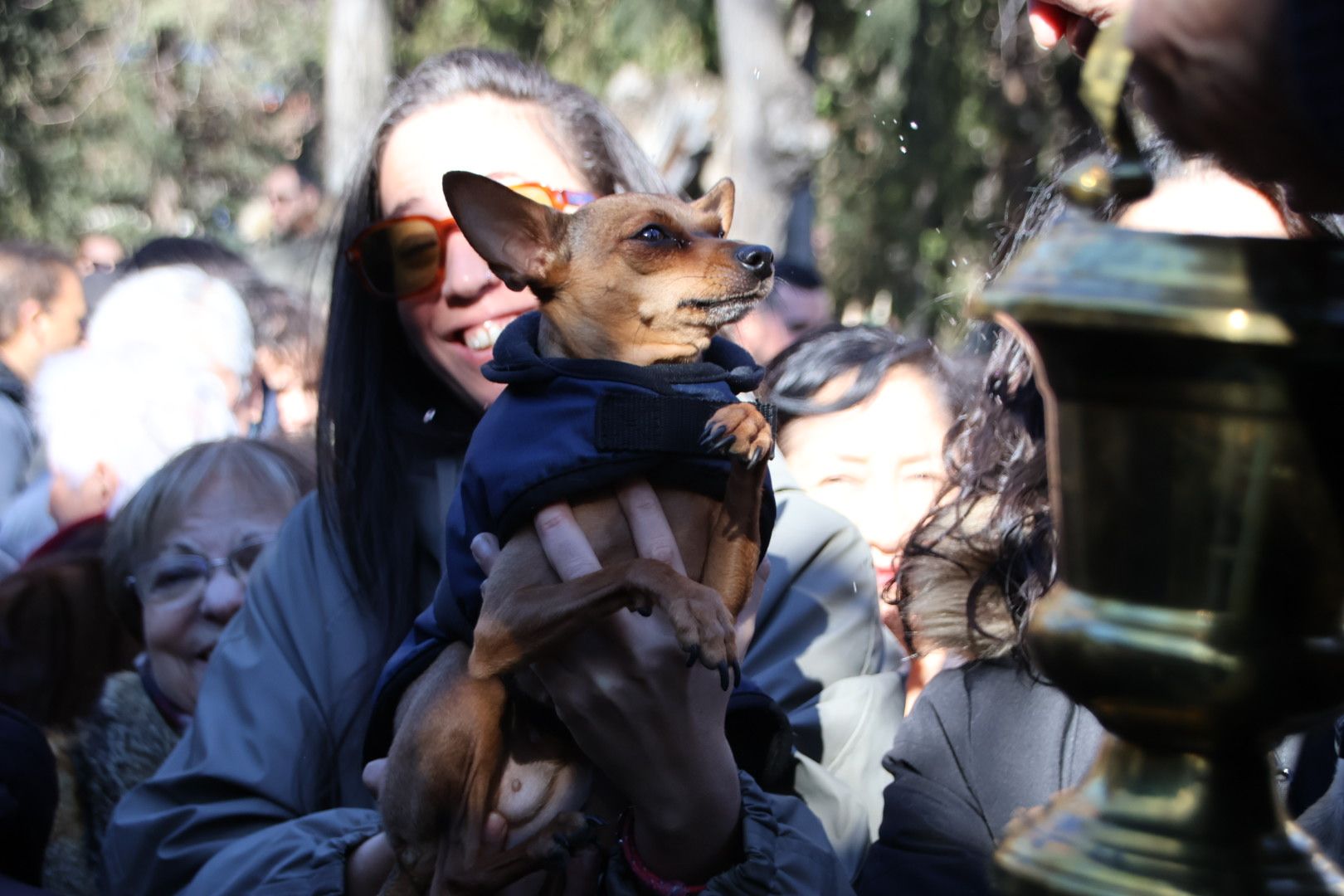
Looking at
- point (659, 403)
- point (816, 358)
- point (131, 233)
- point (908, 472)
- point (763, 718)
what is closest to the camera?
point (659, 403)

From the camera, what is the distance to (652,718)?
1904 mm

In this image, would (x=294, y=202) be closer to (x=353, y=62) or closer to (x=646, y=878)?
(x=353, y=62)

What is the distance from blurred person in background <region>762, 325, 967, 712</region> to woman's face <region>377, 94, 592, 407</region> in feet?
4.28

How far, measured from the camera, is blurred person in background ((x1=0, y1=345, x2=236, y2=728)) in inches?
140

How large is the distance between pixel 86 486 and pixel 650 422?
3618 millimetres

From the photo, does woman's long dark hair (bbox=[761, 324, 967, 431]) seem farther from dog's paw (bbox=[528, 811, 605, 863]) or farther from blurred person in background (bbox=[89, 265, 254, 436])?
blurred person in background (bbox=[89, 265, 254, 436])

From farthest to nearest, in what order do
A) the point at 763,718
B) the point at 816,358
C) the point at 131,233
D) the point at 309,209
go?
1. the point at 131,233
2. the point at 309,209
3. the point at 816,358
4. the point at 763,718

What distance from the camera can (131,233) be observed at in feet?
63.2

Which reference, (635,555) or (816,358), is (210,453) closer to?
(816,358)

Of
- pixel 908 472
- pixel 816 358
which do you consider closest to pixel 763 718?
pixel 908 472

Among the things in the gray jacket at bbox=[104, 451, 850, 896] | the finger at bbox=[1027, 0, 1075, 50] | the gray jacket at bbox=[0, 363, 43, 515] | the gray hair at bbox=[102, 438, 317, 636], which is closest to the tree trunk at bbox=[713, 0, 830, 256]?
the gray jacket at bbox=[0, 363, 43, 515]

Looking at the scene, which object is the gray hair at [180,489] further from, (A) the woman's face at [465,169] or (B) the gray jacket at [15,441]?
(B) the gray jacket at [15,441]

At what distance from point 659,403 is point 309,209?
9.80 metres

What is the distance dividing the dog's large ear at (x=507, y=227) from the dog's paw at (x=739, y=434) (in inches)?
19.0
